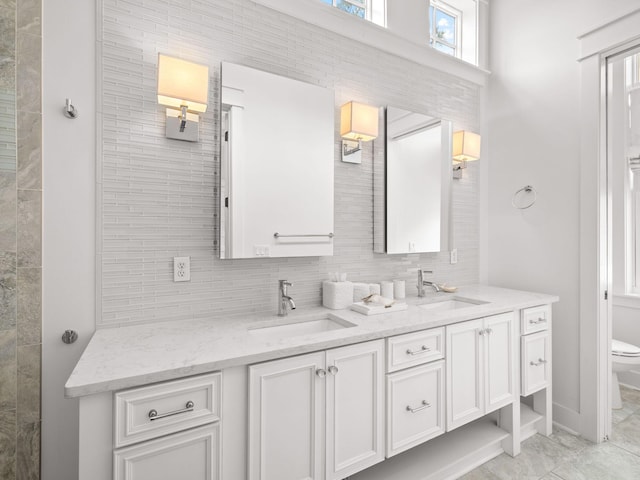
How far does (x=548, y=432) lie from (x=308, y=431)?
1.81 m

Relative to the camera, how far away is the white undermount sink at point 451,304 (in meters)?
2.15

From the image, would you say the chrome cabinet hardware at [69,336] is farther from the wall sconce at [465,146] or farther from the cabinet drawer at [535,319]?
the wall sconce at [465,146]

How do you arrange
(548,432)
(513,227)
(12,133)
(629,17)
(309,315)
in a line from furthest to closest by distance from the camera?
(513,227) < (548,432) < (629,17) < (309,315) < (12,133)

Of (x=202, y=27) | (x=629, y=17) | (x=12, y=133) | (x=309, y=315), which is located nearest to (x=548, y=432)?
(x=309, y=315)

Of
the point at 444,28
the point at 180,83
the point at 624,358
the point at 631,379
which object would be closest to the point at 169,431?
the point at 180,83

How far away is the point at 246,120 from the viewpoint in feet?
5.53

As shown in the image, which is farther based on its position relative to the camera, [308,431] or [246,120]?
[246,120]

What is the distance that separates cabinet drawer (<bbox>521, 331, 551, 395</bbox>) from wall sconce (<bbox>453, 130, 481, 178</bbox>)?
130cm

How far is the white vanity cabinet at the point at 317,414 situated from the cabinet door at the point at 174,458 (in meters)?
0.14

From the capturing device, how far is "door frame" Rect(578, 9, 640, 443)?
6.86ft

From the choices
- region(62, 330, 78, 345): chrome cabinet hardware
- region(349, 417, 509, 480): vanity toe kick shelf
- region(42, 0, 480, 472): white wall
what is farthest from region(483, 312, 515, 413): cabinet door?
region(62, 330, 78, 345): chrome cabinet hardware

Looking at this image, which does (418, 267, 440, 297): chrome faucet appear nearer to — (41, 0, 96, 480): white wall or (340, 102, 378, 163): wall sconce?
(340, 102, 378, 163): wall sconce

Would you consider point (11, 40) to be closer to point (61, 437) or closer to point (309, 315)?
point (61, 437)

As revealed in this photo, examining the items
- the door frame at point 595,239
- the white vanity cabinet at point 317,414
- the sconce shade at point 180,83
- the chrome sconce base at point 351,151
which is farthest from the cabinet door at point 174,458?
the door frame at point 595,239
